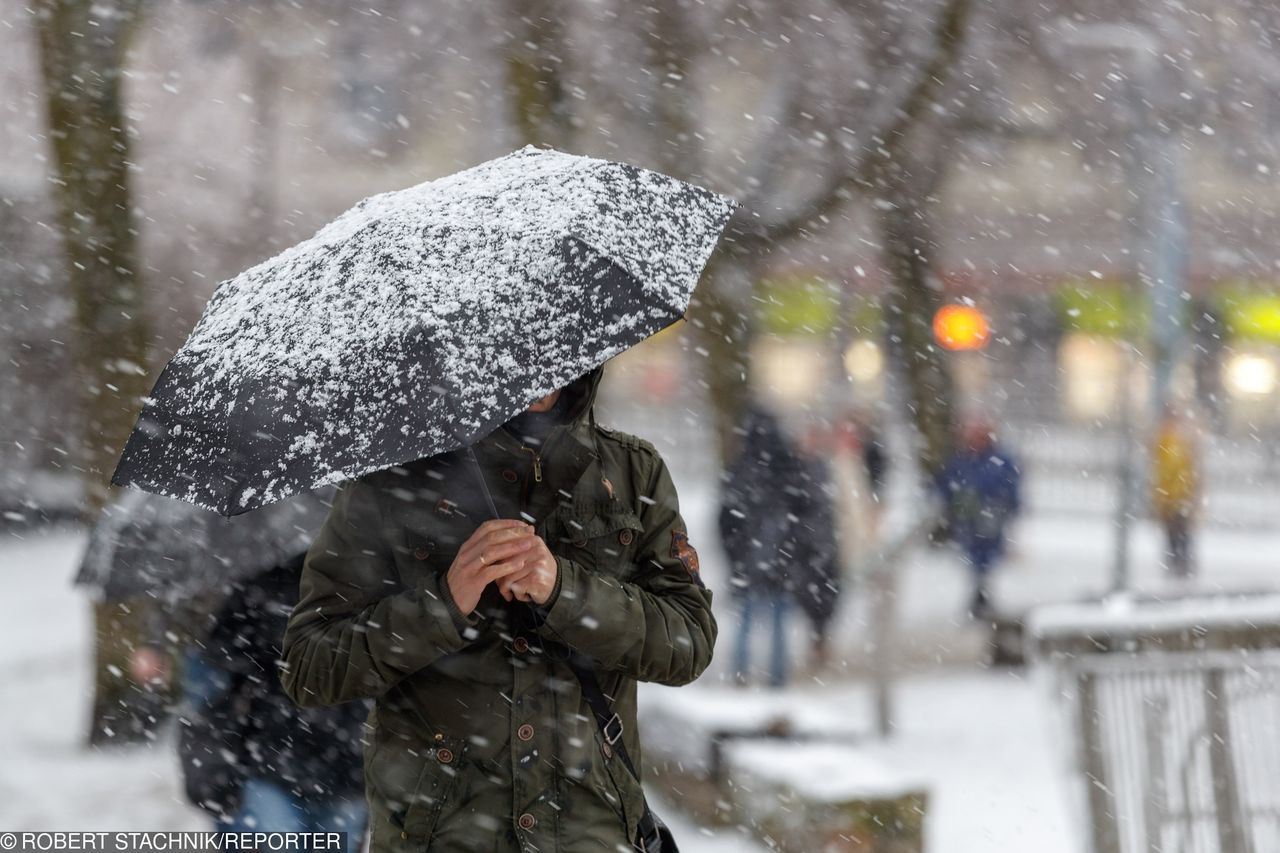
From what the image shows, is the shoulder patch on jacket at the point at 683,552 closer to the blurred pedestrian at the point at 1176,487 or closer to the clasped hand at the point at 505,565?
the clasped hand at the point at 505,565

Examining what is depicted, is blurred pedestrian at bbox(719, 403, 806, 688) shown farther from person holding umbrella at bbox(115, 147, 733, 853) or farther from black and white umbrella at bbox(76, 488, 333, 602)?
person holding umbrella at bbox(115, 147, 733, 853)

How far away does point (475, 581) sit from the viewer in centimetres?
246

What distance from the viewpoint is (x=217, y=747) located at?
12.0 ft

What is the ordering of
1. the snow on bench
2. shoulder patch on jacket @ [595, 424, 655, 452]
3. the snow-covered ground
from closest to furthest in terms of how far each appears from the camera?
shoulder patch on jacket @ [595, 424, 655, 452], the snow on bench, the snow-covered ground

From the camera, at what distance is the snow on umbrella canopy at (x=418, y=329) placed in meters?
2.36

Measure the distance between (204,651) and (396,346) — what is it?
147 centimetres

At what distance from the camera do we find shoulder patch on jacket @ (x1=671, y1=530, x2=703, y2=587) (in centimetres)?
276

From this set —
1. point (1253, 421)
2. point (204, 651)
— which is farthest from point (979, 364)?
point (204, 651)

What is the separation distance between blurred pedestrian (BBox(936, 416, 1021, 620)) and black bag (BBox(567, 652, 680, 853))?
10.1 m

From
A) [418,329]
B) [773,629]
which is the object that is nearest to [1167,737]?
[418,329]

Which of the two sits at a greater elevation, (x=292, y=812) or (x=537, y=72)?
(x=292, y=812)

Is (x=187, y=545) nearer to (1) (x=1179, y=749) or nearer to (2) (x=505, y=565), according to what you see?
(2) (x=505, y=565)

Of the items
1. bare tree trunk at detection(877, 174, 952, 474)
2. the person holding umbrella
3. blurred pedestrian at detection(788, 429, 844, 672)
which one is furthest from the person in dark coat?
bare tree trunk at detection(877, 174, 952, 474)

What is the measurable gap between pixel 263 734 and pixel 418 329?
5.31 feet
